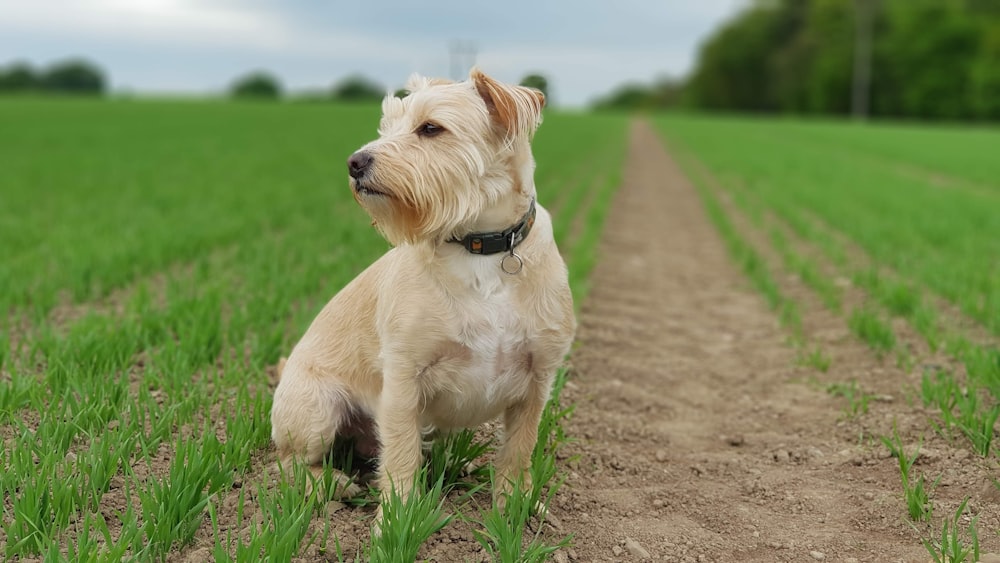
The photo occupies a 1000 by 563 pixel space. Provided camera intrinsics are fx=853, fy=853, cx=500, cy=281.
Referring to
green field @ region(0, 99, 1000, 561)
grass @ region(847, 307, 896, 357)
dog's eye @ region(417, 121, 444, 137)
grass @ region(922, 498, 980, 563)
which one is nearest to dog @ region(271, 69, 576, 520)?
dog's eye @ region(417, 121, 444, 137)

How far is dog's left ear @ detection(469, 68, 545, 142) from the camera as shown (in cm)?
305

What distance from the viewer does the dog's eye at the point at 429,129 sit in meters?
3.09

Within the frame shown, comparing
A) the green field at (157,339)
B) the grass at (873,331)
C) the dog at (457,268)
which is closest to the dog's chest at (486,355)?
the dog at (457,268)

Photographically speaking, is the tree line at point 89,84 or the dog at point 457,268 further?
the tree line at point 89,84

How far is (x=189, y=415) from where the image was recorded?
3973 mm

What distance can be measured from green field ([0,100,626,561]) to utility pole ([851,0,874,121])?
74.6 meters

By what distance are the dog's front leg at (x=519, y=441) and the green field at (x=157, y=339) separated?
763 millimetres

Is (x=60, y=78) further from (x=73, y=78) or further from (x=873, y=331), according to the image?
(x=873, y=331)

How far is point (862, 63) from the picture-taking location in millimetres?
84125

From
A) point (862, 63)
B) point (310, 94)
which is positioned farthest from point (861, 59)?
point (310, 94)

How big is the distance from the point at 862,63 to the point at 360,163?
3596 inches

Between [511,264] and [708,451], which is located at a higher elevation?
[511,264]

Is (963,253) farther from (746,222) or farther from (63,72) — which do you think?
(63,72)

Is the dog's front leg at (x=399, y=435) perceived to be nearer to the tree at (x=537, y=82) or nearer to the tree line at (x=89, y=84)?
the tree at (x=537, y=82)
